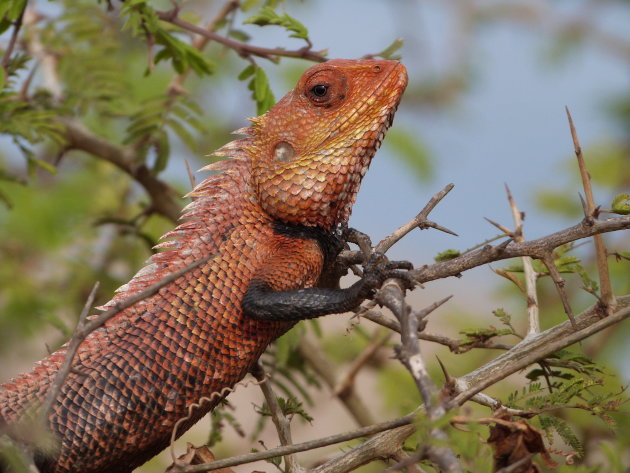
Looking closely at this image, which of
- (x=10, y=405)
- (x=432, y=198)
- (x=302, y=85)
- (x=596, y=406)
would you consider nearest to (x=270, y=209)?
(x=302, y=85)

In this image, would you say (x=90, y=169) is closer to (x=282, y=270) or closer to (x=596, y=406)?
(x=282, y=270)

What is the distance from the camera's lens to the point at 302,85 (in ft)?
14.9

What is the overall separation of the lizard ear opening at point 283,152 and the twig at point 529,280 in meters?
1.15

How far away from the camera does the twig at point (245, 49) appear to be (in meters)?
4.93

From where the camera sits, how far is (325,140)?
442 cm

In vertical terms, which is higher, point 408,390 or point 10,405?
point 10,405

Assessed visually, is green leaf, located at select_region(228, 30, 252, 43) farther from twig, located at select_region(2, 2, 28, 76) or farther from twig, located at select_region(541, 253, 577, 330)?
twig, located at select_region(541, 253, 577, 330)

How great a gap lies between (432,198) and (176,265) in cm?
144

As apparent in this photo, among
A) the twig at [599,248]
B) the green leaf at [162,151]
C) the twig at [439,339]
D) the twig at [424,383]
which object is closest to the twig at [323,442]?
the twig at [424,383]

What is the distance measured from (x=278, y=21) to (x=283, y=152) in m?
0.76

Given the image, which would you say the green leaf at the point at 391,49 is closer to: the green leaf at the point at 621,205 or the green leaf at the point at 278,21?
the green leaf at the point at 278,21

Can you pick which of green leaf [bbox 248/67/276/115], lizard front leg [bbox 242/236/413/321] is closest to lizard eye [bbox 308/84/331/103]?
green leaf [bbox 248/67/276/115]

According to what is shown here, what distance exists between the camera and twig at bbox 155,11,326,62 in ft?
16.2

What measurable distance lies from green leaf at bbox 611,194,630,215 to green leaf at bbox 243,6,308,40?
2.09m
